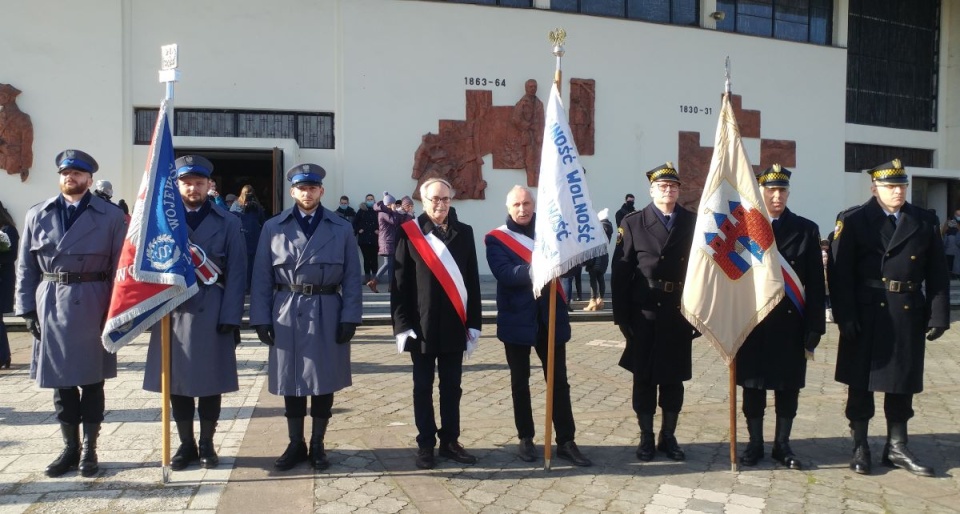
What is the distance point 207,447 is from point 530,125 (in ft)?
46.6

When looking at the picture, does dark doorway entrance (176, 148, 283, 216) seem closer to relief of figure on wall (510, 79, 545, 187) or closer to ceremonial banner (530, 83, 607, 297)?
relief of figure on wall (510, 79, 545, 187)

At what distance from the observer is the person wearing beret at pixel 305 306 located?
5031 millimetres

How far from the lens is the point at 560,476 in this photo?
5074 millimetres

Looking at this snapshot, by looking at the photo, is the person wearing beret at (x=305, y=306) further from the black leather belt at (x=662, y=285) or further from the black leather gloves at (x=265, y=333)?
the black leather belt at (x=662, y=285)

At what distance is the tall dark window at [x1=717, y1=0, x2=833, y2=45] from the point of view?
69.2ft

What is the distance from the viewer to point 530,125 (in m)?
18.4

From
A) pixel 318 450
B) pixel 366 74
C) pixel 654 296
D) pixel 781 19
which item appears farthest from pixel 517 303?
pixel 781 19

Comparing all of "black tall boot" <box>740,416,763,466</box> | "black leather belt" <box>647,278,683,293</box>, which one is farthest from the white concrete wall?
"black tall boot" <box>740,416,763,466</box>

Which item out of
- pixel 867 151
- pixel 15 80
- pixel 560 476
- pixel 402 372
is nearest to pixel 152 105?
pixel 15 80

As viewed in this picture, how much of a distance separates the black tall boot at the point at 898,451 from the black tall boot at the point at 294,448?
392cm

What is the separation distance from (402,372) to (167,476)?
3.85 metres

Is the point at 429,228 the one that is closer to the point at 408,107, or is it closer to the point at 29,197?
the point at 408,107

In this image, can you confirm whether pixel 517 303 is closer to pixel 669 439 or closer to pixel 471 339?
pixel 471 339

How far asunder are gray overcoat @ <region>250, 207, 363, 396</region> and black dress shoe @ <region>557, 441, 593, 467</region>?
1.54 m
